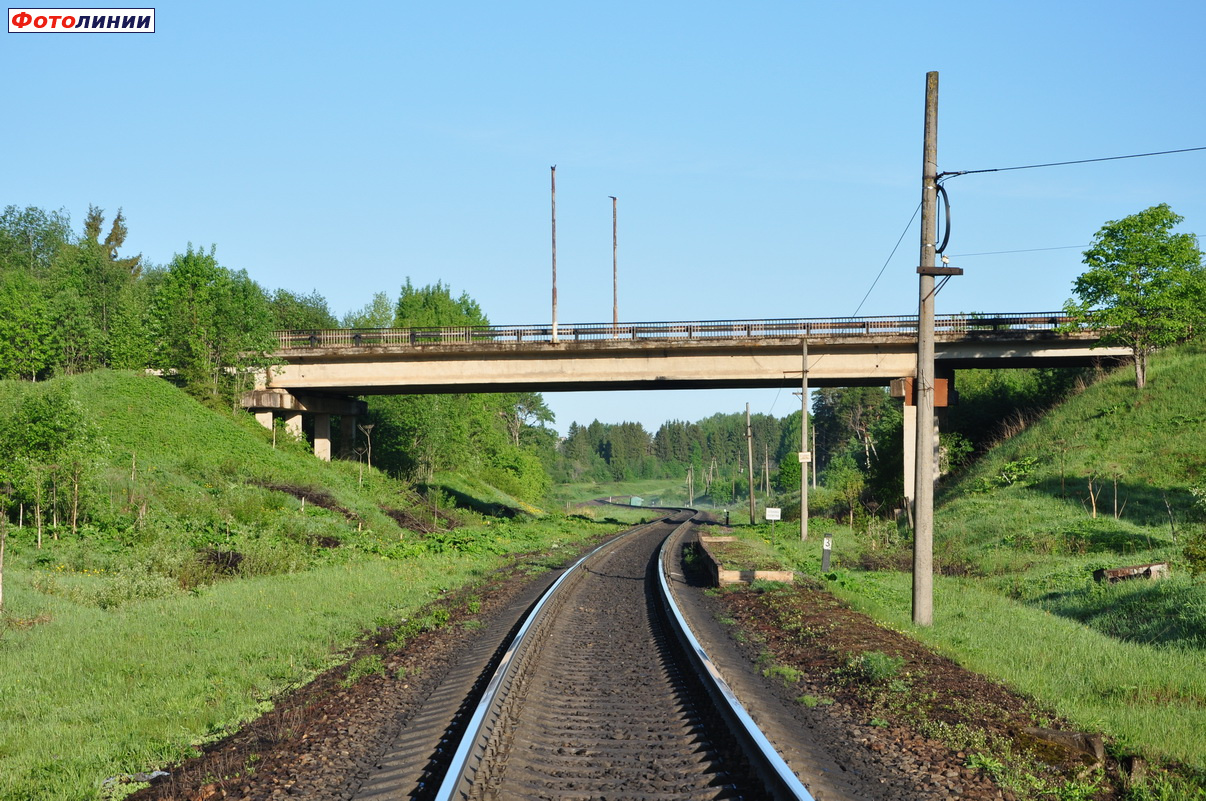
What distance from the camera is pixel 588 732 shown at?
7.94 m

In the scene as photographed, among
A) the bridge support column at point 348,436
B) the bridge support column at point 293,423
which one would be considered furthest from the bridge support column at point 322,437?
the bridge support column at point 348,436

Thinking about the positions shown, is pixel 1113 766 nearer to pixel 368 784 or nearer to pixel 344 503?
pixel 368 784

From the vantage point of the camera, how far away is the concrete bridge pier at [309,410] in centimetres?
4666

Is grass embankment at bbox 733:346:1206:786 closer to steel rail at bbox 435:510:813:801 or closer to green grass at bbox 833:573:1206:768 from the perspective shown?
green grass at bbox 833:573:1206:768

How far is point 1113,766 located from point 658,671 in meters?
4.94

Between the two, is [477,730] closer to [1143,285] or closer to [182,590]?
[182,590]

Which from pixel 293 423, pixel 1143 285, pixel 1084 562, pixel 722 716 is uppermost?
pixel 1143 285

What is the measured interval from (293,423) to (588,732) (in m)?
44.2

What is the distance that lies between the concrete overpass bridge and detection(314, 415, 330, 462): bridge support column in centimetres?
640

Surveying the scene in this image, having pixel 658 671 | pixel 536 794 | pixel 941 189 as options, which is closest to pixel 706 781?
pixel 536 794

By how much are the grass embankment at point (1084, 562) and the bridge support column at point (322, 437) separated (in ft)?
80.2

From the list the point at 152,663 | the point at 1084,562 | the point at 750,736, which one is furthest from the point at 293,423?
the point at 750,736

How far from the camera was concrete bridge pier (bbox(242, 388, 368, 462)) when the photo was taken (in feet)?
153

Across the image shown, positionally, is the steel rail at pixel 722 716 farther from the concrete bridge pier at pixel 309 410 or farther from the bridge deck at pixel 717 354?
the concrete bridge pier at pixel 309 410
